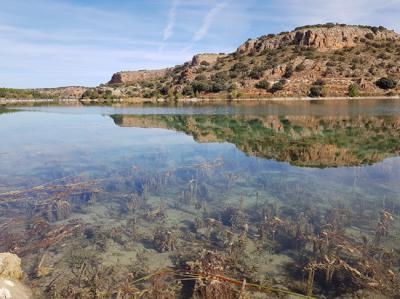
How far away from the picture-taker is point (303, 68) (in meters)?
91.9

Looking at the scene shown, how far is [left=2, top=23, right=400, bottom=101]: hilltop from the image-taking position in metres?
82.3

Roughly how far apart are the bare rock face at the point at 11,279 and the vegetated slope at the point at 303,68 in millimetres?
77217

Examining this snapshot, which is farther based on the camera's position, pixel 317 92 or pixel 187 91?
pixel 187 91

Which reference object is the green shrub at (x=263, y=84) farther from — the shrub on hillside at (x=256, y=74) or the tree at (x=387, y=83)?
the tree at (x=387, y=83)

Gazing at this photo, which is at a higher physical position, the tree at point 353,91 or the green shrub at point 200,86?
the green shrub at point 200,86

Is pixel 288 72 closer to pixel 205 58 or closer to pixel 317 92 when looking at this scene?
pixel 317 92

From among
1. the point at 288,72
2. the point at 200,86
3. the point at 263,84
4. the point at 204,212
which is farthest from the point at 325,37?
the point at 204,212

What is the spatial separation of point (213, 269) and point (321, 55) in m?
103

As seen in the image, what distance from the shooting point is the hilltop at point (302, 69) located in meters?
82.3

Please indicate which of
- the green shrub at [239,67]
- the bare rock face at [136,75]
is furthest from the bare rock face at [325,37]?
the bare rock face at [136,75]

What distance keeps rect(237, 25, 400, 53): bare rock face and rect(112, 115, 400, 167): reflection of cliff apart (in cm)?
8476

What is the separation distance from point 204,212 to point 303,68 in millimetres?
88004

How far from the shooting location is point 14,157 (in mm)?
20203

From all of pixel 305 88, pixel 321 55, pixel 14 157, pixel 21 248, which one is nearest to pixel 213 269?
pixel 21 248
